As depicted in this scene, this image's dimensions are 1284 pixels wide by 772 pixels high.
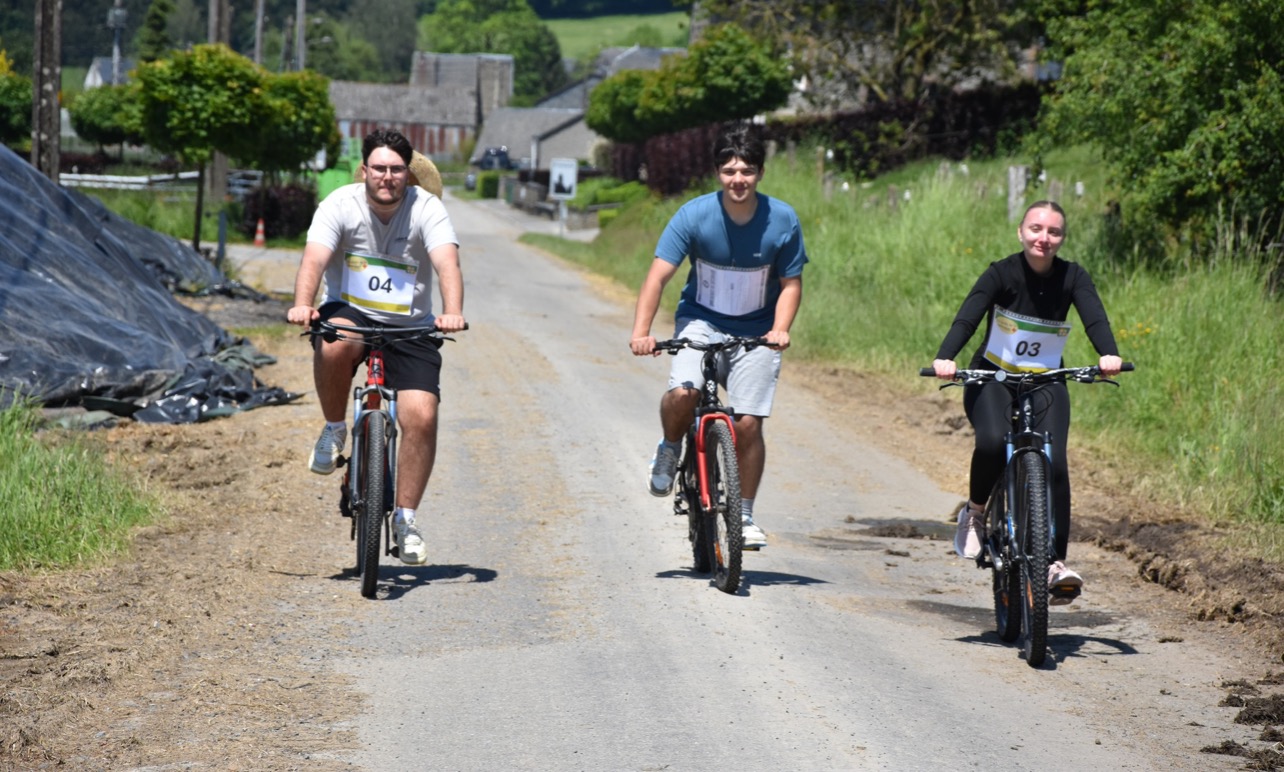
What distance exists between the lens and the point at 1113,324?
13.0 metres

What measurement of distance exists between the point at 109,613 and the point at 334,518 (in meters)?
2.52

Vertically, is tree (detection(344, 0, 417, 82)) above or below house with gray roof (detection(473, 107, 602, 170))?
above

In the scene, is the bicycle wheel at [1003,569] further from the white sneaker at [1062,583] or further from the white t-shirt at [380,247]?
the white t-shirt at [380,247]

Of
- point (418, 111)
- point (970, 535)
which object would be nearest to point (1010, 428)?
point (970, 535)

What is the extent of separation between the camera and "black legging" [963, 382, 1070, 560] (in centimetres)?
626

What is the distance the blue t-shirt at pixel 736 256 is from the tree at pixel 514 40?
5701 inches

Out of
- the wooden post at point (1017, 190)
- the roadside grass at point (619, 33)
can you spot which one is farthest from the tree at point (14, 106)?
the roadside grass at point (619, 33)

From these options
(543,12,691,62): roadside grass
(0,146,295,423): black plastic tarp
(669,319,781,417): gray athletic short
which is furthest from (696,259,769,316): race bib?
(543,12,691,62): roadside grass

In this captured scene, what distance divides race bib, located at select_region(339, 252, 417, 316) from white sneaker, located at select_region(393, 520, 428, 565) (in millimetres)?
979

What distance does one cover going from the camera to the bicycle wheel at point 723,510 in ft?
22.1

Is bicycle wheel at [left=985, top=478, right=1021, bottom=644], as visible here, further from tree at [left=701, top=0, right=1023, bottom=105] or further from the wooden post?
tree at [left=701, top=0, right=1023, bottom=105]

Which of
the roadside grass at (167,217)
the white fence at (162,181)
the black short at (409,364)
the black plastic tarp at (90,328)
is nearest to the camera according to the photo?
the black short at (409,364)

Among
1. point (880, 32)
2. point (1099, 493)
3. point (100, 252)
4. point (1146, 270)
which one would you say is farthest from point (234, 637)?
point (880, 32)

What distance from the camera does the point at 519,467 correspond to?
1059 cm
